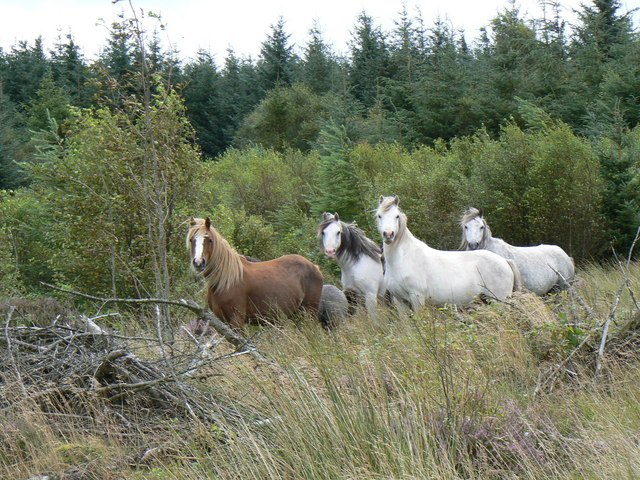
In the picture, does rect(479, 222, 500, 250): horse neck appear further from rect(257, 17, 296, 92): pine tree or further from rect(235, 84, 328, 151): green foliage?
rect(257, 17, 296, 92): pine tree

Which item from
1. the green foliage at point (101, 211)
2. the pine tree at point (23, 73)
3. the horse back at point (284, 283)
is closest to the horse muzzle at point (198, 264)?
the horse back at point (284, 283)

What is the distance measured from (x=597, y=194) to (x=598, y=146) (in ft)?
3.57

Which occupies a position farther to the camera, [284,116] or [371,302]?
[284,116]

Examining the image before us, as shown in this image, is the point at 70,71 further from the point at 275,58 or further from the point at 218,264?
the point at 218,264

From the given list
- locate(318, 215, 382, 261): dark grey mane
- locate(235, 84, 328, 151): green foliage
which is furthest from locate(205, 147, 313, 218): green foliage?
locate(318, 215, 382, 261): dark grey mane

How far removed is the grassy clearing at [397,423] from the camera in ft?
13.0

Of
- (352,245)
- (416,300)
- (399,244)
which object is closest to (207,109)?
(352,245)

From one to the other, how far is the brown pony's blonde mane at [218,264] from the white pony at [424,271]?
2096 millimetres

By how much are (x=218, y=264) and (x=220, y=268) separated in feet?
0.17

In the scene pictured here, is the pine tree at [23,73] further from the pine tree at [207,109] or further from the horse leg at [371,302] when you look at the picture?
the horse leg at [371,302]

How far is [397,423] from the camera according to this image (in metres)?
4.10

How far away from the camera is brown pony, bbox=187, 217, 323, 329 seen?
920 centimetres

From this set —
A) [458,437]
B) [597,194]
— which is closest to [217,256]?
[458,437]

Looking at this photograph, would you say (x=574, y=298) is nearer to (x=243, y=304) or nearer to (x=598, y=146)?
(x=243, y=304)
